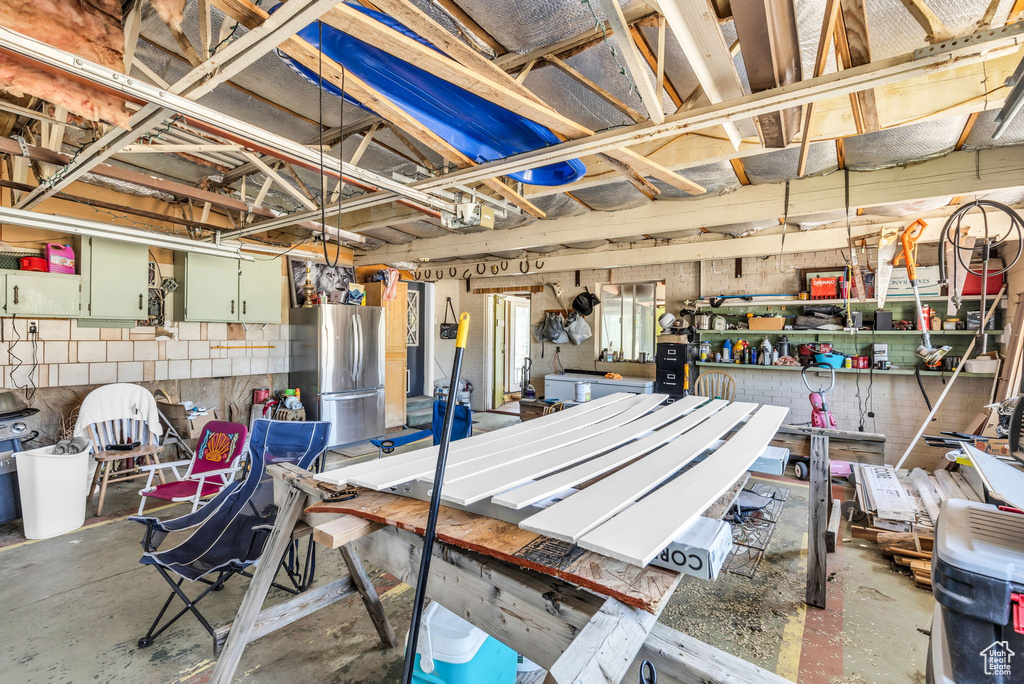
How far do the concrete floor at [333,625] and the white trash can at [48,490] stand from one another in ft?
0.61

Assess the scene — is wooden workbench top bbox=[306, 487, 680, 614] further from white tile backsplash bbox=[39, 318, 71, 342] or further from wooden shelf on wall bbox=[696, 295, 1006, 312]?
wooden shelf on wall bbox=[696, 295, 1006, 312]

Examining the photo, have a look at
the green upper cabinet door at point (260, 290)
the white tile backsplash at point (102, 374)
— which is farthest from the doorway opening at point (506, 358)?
the white tile backsplash at point (102, 374)

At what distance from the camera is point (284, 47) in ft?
5.59

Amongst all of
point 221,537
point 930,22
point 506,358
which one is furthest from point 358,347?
point 930,22

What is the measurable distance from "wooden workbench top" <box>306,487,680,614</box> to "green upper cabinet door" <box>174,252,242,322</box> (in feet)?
16.4

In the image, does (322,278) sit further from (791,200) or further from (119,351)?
(791,200)

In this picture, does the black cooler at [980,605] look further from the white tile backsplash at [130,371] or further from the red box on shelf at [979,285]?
the white tile backsplash at [130,371]

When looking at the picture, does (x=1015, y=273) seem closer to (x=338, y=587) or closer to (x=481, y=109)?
(x=481, y=109)

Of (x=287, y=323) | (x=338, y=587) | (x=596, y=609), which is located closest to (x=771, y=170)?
(x=596, y=609)

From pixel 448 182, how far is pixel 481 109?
80cm

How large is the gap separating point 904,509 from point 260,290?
6949 mm

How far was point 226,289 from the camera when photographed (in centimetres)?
543

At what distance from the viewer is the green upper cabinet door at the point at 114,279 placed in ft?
14.3

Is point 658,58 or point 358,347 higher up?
point 658,58
